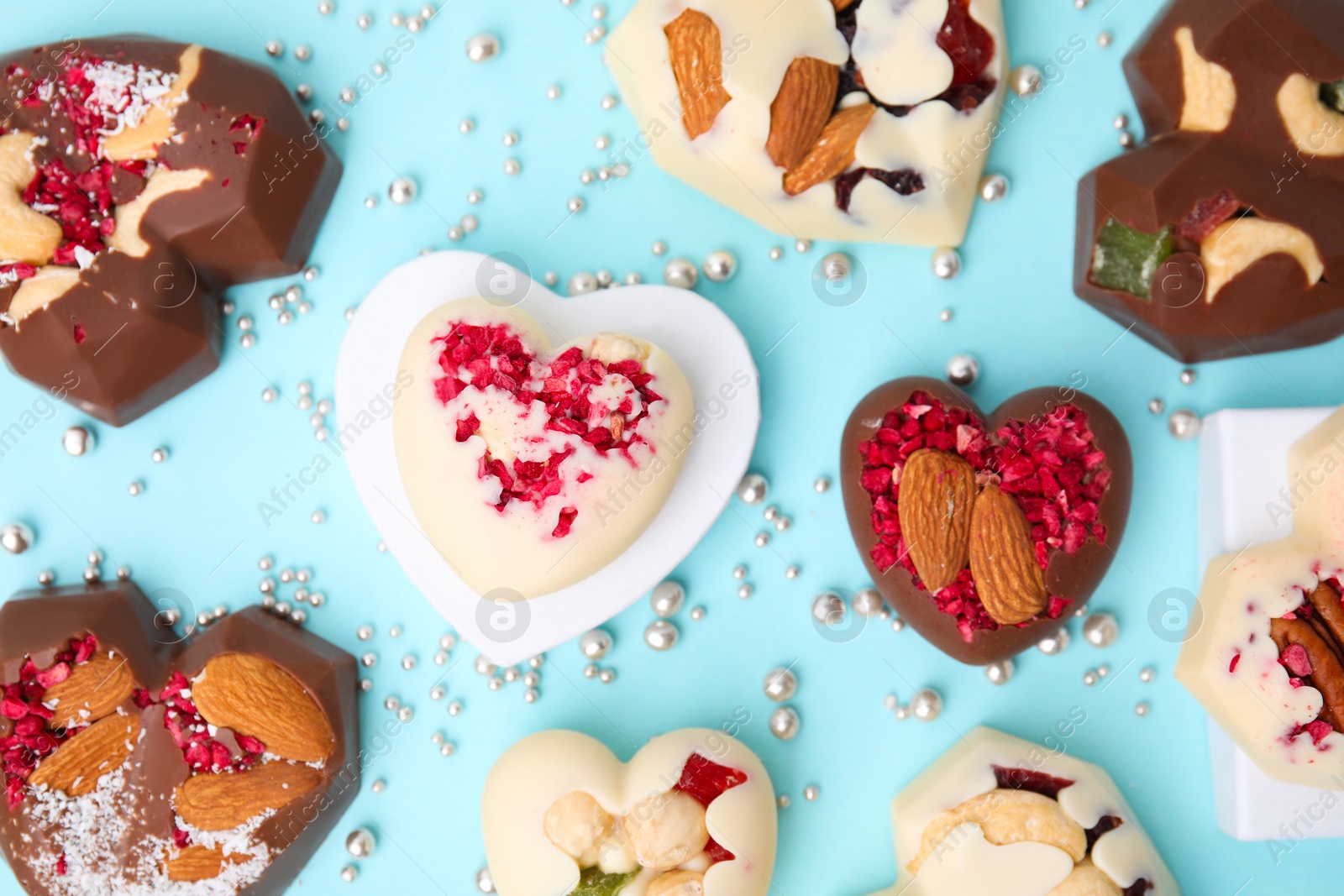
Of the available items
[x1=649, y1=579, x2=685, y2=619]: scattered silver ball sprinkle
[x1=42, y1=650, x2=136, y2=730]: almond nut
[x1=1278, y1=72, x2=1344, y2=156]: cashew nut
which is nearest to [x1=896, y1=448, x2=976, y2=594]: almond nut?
[x1=649, y1=579, x2=685, y2=619]: scattered silver ball sprinkle

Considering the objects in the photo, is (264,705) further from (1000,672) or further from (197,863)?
(1000,672)

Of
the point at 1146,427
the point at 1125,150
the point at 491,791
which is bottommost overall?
the point at 491,791

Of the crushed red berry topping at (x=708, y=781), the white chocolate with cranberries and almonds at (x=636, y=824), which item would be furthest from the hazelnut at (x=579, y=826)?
the crushed red berry topping at (x=708, y=781)

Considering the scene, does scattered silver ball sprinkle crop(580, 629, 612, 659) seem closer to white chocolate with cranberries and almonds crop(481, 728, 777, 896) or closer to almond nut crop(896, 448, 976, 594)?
white chocolate with cranberries and almonds crop(481, 728, 777, 896)

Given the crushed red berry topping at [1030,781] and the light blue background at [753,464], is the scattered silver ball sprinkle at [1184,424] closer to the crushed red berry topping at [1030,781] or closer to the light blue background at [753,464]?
the light blue background at [753,464]

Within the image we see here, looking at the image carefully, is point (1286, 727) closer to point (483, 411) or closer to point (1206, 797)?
point (1206, 797)

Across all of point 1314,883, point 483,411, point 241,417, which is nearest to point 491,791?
point 483,411

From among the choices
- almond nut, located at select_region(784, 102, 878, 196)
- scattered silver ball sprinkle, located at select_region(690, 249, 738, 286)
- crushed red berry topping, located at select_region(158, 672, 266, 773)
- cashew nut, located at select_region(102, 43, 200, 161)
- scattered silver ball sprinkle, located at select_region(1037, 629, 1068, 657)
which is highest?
almond nut, located at select_region(784, 102, 878, 196)
